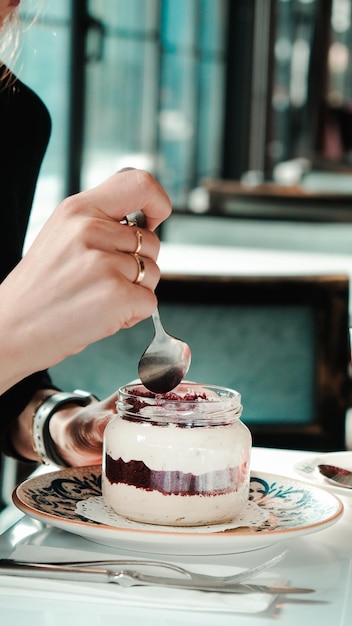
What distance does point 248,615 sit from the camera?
2.13 feet

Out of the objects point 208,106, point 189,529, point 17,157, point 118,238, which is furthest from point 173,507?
point 208,106

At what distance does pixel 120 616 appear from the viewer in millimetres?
647

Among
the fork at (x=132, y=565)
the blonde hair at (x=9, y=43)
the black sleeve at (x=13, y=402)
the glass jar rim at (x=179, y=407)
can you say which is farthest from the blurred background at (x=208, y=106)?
the fork at (x=132, y=565)

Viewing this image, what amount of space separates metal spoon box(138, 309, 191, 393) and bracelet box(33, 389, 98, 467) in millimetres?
246

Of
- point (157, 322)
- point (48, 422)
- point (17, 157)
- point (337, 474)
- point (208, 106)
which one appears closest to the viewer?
point (157, 322)

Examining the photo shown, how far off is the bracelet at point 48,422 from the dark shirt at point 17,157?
113 mm

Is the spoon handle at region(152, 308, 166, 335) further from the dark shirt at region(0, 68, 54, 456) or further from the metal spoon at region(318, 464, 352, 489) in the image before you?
the dark shirt at region(0, 68, 54, 456)

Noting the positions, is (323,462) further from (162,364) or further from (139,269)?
(139,269)

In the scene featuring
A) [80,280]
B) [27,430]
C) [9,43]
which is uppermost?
[9,43]

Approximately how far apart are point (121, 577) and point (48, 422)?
452 millimetres

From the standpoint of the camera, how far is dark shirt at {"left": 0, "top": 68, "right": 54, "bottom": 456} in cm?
129

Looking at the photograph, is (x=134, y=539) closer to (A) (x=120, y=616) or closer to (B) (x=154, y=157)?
(A) (x=120, y=616)

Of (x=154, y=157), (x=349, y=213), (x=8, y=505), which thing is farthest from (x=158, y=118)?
(x=8, y=505)

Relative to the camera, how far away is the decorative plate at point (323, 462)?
3.15 feet
